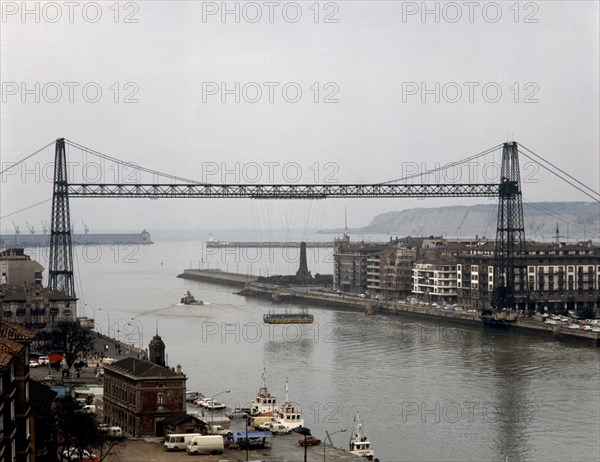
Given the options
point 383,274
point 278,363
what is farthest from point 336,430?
point 383,274

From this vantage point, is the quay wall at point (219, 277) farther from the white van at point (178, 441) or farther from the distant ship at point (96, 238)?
the white van at point (178, 441)

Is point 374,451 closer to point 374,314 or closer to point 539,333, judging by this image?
point 539,333

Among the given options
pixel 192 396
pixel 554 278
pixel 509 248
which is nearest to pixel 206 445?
pixel 192 396

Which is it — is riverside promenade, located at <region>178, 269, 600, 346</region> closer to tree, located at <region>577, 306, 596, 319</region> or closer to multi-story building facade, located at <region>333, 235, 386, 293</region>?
multi-story building facade, located at <region>333, 235, 386, 293</region>

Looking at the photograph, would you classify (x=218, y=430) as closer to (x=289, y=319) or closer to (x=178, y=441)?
(x=178, y=441)

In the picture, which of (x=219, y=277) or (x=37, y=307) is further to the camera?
(x=219, y=277)

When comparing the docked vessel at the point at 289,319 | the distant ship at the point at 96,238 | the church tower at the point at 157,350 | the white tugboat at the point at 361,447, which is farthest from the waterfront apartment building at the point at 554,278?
the distant ship at the point at 96,238
